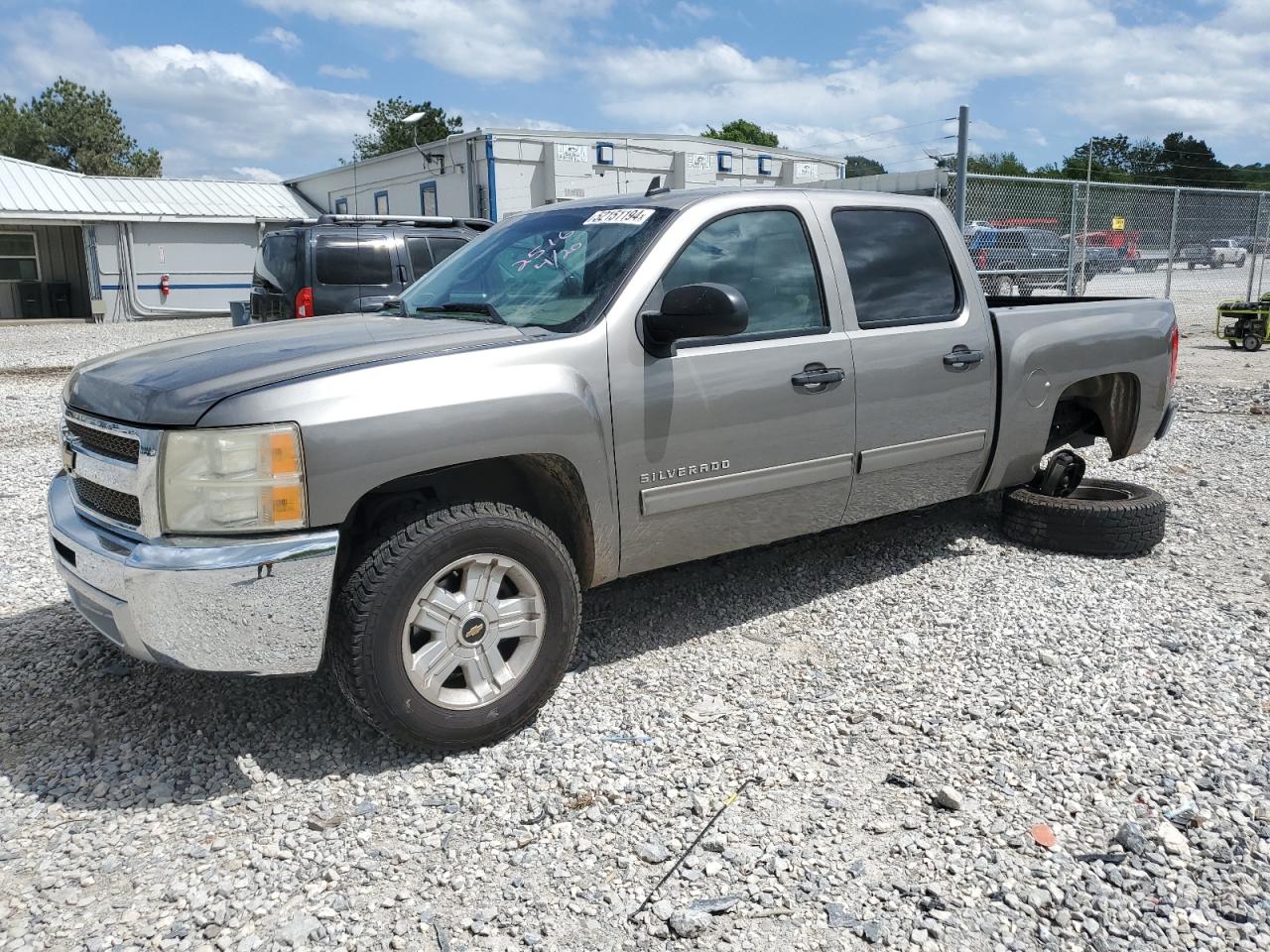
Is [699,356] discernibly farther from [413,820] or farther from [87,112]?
[87,112]

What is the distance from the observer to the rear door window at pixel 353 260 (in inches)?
408

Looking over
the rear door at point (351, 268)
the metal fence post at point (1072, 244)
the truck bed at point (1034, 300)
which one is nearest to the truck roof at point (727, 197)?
the truck bed at point (1034, 300)

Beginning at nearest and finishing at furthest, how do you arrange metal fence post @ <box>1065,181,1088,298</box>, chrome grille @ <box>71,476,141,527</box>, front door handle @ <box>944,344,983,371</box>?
chrome grille @ <box>71,476,141,527</box> < front door handle @ <box>944,344,983,371</box> < metal fence post @ <box>1065,181,1088,298</box>

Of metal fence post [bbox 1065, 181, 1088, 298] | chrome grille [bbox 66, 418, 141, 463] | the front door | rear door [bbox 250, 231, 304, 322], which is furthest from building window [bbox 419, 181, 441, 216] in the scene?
chrome grille [bbox 66, 418, 141, 463]

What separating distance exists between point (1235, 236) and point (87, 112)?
222 feet

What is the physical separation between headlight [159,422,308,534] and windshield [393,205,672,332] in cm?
112

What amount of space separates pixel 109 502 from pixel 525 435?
134 centimetres

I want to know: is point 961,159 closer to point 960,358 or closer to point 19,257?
point 960,358

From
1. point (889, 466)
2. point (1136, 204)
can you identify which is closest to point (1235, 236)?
point (1136, 204)

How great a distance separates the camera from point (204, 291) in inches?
1101

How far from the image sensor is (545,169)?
20406 mm

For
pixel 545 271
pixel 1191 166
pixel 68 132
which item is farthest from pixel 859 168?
pixel 68 132

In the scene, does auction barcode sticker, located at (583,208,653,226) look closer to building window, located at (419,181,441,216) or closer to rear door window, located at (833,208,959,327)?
rear door window, located at (833,208,959,327)

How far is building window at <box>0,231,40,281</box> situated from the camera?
27141 mm
